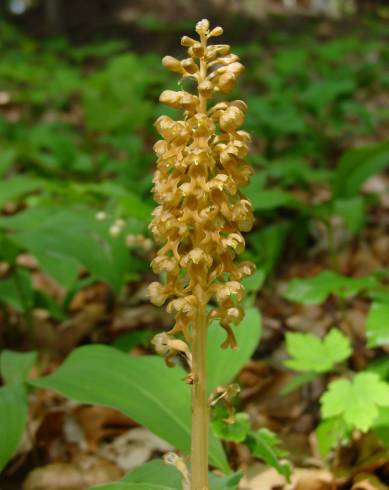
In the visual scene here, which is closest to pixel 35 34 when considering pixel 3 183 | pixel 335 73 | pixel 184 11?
pixel 184 11

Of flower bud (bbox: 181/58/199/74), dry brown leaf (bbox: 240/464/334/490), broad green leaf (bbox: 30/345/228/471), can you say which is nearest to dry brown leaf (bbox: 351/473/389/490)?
dry brown leaf (bbox: 240/464/334/490)

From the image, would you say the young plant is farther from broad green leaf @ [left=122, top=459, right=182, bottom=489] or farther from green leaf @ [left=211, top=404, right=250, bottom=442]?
green leaf @ [left=211, top=404, right=250, bottom=442]

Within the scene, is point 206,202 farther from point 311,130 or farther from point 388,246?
point 311,130

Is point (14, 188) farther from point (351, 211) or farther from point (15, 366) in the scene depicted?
point (351, 211)

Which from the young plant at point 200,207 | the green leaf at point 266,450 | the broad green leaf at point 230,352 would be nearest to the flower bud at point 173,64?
the young plant at point 200,207

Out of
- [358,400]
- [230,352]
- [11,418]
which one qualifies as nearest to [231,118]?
[230,352]

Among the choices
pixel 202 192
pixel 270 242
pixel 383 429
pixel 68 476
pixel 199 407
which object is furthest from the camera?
pixel 270 242
